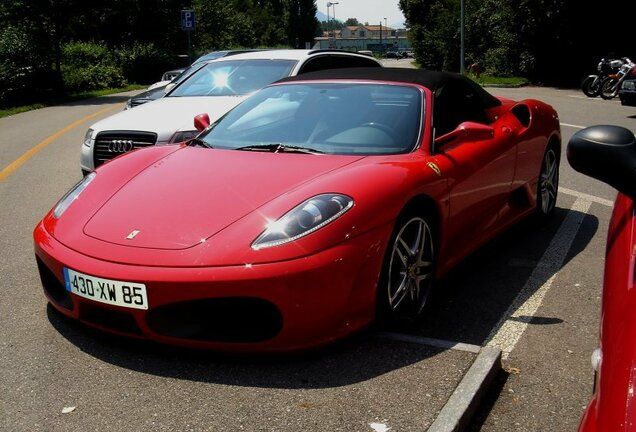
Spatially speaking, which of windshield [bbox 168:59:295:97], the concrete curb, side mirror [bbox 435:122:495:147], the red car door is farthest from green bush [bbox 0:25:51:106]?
the concrete curb

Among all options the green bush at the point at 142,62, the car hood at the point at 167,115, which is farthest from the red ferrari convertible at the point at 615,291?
the green bush at the point at 142,62

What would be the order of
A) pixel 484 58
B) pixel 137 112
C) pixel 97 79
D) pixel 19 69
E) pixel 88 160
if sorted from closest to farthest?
pixel 88 160, pixel 137 112, pixel 19 69, pixel 97 79, pixel 484 58

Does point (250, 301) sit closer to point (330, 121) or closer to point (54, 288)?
point (54, 288)

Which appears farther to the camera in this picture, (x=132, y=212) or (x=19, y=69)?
(x=19, y=69)

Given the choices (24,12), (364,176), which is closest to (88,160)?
(364,176)

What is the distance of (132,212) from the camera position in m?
3.42

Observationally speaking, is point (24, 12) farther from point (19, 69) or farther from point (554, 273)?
point (554, 273)

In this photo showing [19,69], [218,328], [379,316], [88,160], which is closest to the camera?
[218,328]

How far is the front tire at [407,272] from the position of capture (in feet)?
11.1

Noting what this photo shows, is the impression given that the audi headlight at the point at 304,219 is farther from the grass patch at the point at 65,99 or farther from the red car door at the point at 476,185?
the grass patch at the point at 65,99

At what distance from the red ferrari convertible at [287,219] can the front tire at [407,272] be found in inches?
0.4

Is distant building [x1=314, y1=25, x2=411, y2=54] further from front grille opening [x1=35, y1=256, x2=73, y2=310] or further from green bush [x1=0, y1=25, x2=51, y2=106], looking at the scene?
front grille opening [x1=35, y1=256, x2=73, y2=310]

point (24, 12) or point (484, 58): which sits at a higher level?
point (24, 12)

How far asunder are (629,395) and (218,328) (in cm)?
203
